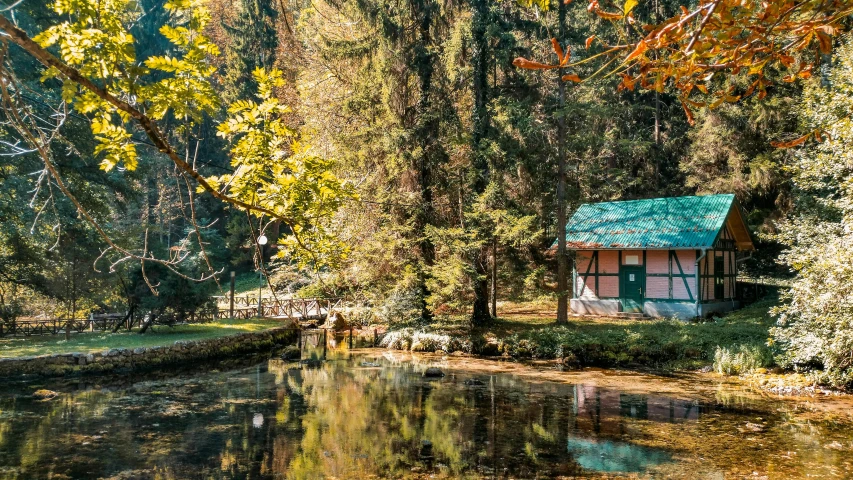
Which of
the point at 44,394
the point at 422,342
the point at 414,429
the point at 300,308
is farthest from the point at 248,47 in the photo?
the point at 414,429

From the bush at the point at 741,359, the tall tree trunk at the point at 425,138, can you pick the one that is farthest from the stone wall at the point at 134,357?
the bush at the point at 741,359

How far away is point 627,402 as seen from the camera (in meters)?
12.1

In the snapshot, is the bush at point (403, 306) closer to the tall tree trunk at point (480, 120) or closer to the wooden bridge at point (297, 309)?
the tall tree trunk at point (480, 120)

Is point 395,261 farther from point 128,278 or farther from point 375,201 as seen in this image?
point 128,278

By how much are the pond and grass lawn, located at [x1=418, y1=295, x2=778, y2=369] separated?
5.76 ft

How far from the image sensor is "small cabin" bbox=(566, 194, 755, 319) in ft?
68.8

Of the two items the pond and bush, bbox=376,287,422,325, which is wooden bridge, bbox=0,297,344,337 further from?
the pond

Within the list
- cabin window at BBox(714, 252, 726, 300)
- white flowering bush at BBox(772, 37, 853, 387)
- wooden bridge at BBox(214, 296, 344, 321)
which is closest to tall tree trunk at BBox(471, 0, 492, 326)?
wooden bridge at BBox(214, 296, 344, 321)

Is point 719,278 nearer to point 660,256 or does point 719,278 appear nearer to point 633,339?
point 660,256

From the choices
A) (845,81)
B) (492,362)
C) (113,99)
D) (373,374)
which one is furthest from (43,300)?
(845,81)

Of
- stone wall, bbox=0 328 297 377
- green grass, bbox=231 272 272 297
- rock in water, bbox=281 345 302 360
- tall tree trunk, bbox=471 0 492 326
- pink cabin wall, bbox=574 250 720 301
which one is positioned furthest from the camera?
green grass, bbox=231 272 272 297

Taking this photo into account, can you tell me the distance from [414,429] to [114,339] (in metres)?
11.8

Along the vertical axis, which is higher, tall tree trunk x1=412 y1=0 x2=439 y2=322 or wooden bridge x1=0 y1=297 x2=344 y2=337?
tall tree trunk x1=412 y1=0 x2=439 y2=322

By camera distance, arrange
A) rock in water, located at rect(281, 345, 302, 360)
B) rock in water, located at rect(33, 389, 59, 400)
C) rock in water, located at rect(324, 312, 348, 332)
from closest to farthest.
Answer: rock in water, located at rect(33, 389, 59, 400)
rock in water, located at rect(281, 345, 302, 360)
rock in water, located at rect(324, 312, 348, 332)
